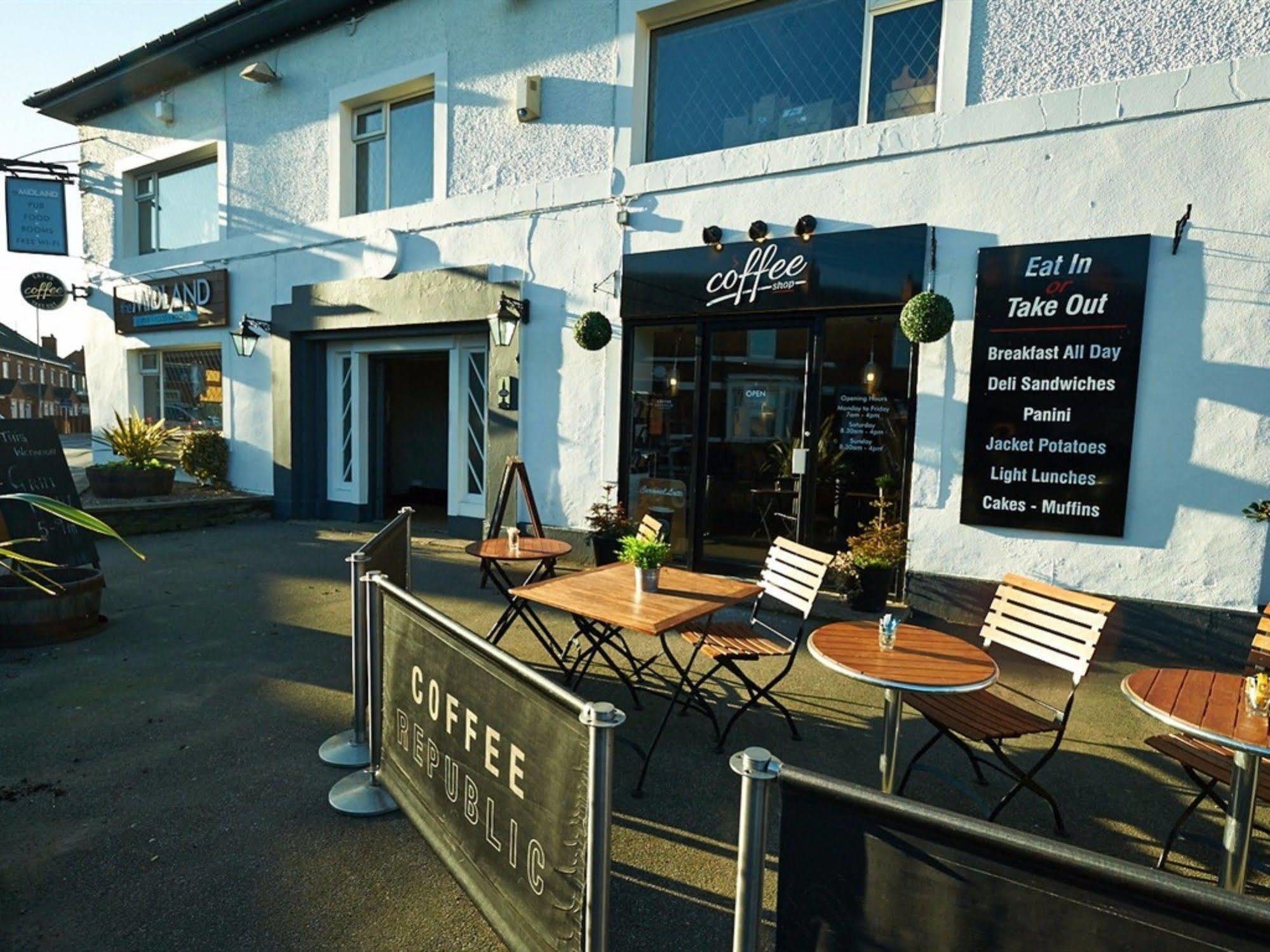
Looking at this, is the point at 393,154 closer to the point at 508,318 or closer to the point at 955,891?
the point at 508,318

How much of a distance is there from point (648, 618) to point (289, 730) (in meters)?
2.01

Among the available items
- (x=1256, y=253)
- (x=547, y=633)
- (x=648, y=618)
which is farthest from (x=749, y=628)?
(x=1256, y=253)

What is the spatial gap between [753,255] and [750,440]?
1723mm

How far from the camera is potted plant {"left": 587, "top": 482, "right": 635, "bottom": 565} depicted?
684 cm

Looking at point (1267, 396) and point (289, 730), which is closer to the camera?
point (289, 730)

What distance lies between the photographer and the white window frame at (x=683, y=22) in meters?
5.46

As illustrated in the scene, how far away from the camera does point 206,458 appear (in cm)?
1040

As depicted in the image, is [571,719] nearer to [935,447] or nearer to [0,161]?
[935,447]

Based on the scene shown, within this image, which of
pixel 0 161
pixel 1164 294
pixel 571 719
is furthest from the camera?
pixel 0 161

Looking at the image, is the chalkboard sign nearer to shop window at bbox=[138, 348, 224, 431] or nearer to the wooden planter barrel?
the wooden planter barrel

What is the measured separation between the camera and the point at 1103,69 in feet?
16.4

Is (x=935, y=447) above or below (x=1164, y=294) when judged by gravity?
below

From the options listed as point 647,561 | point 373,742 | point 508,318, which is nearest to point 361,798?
point 373,742

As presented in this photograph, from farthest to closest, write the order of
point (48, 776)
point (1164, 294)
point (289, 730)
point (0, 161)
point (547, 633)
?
point (0, 161)
point (1164, 294)
point (547, 633)
point (289, 730)
point (48, 776)
